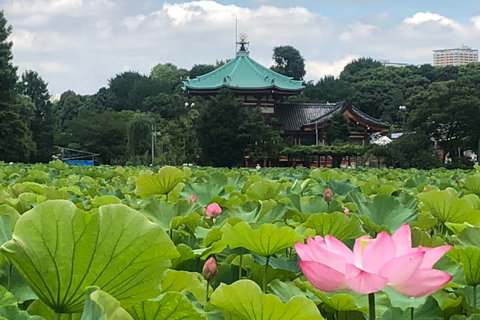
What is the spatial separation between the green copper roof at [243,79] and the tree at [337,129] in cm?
182

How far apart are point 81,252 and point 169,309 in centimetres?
7

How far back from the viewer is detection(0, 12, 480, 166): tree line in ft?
52.5

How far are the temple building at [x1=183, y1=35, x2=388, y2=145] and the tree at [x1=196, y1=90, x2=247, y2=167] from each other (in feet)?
11.9

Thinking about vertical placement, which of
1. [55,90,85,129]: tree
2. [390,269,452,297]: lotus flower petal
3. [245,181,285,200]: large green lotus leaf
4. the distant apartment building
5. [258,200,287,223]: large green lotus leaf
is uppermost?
the distant apartment building

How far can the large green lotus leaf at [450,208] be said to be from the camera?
90 cm

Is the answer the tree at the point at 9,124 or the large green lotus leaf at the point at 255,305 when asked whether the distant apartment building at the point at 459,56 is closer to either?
the tree at the point at 9,124

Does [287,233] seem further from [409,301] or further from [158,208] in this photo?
[158,208]

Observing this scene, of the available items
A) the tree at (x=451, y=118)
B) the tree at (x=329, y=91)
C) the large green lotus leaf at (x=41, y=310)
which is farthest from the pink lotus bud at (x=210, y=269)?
the tree at (x=329, y=91)

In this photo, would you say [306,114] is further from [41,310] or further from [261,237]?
[41,310]

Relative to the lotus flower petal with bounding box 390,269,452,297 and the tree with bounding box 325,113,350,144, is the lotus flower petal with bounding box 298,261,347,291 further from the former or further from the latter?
the tree with bounding box 325,113,350,144

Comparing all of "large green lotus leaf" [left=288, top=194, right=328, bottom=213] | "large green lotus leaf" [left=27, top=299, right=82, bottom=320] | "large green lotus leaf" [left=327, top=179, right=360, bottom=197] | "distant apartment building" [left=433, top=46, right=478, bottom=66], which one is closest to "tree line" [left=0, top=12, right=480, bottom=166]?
"large green lotus leaf" [left=327, top=179, right=360, bottom=197]

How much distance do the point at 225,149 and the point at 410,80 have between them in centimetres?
2249

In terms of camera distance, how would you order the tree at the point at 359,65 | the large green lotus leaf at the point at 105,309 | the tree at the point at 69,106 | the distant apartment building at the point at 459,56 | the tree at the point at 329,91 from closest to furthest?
the large green lotus leaf at the point at 105,309, the tree at the point at 329,91, the tree at the point at 69,106, the tree at the point at 359,65, the distant apartment building at the point at 459,56

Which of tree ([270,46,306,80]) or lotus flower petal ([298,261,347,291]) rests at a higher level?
tree ([270,46,306,80])
